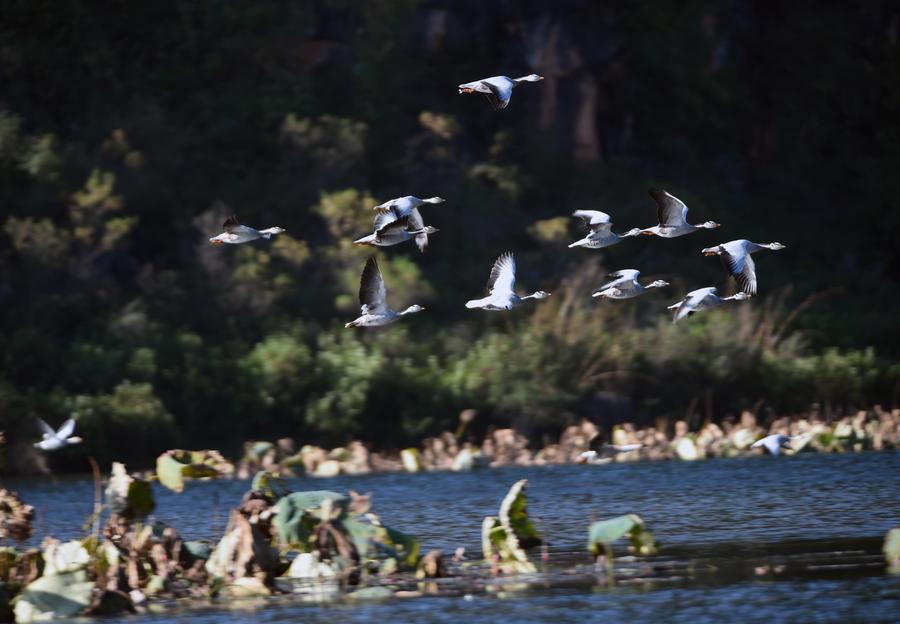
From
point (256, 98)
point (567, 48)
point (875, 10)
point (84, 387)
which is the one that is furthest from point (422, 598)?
point (875, 10)

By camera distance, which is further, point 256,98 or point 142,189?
point 256,98

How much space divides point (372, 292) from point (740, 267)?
12.7ft

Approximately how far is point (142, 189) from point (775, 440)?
21.9 meters

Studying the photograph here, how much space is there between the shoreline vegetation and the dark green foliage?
10.8ft

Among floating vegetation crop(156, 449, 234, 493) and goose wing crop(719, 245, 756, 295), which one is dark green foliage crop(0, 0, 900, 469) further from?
floating vegetation crop(156, 449, 234, 493)

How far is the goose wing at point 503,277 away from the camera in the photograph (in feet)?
70.4

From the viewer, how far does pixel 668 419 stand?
127 feet

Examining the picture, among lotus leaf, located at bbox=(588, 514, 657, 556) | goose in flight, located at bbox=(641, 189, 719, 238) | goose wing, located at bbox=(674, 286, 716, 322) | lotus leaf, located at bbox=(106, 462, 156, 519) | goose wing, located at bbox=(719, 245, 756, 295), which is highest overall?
goose in flight, located at bbox=(641, 189, 719, 238)

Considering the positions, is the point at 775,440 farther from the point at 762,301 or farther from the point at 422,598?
the point at 762,301

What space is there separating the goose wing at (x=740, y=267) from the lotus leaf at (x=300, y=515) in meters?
6.20

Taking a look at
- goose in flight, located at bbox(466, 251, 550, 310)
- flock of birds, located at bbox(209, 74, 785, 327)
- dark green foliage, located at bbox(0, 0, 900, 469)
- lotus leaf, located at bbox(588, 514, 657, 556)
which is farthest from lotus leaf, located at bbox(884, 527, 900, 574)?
dark green foliage, located at bbox(0, 0, 900, 469)

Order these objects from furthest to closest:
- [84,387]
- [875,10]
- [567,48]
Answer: [875,10], [567,48], [84,387]

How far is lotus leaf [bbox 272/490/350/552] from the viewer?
50.8 feet

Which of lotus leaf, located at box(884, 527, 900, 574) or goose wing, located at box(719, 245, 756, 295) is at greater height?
goose wing, located at box(719, 245, 756, 295)
